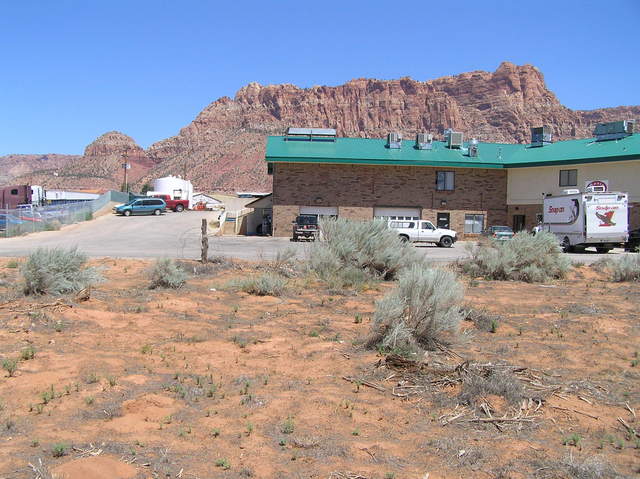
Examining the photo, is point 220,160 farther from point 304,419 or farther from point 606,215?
point 304,419

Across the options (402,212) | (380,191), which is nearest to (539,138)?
(402,212)

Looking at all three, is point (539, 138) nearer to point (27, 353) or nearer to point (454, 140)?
point (454, 140)

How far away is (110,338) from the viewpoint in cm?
877

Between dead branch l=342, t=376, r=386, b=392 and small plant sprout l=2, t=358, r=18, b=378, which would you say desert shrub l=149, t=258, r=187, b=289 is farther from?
dead branch l=342, t=376, r=386, b=392

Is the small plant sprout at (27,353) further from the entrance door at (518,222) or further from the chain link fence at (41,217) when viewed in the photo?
the entrance door at (518,222)

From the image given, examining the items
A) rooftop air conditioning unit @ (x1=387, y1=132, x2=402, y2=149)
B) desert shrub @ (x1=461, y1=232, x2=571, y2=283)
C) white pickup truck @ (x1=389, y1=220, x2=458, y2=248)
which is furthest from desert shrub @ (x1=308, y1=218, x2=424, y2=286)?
rooftop air conditioning unit @ (x1=387, y1=132, x2=402, y2=149)

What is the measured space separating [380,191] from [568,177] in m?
12.7

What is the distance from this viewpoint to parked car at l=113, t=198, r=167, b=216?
177 ft

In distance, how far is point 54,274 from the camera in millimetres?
11352

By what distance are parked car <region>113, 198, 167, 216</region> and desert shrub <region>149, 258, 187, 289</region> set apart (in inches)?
1710

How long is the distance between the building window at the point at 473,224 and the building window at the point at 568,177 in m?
5.95

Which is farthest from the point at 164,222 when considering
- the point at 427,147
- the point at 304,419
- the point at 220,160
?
the point at 220,160

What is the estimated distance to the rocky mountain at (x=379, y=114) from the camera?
165m

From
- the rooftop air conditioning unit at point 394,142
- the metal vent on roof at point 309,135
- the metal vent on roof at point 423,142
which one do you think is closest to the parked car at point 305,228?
the metal vent on roof at point 309,135
